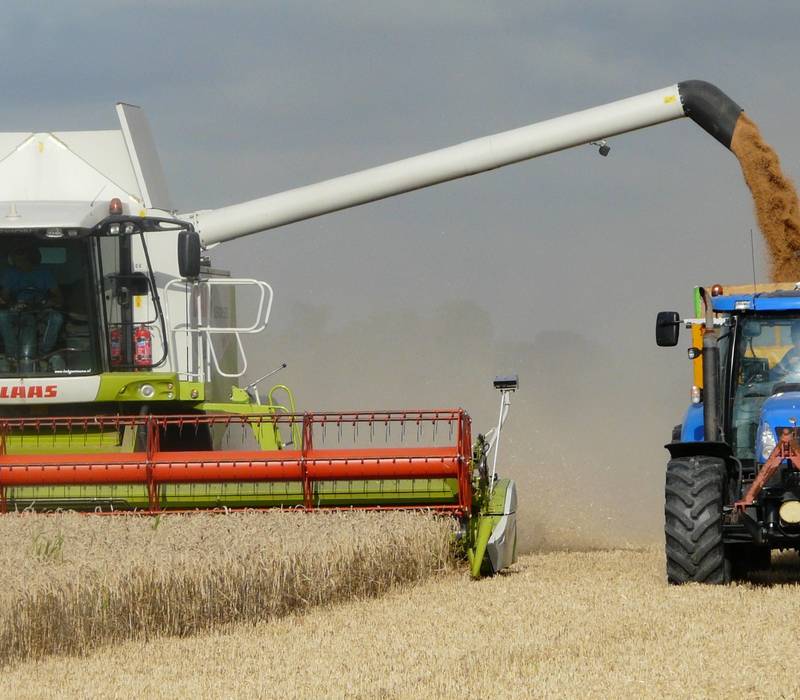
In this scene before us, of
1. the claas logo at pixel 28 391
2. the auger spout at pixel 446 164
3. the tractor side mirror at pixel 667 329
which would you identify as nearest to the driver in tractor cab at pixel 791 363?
the tractor side mirror at pixel 667 329

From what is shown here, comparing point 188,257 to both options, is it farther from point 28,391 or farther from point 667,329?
point 667,329

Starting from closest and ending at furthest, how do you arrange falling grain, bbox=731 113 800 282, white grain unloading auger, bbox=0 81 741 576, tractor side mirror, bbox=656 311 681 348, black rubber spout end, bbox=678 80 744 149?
tractor side mirror, bbox=656 311 681 348 < white grain unloading auger, bbox=0 81 741 576 < falling grain, bbox=731 113 800 282 < black rubber spout end, bbox=678 80 744 149

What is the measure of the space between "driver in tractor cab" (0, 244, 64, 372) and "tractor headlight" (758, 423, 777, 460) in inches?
149

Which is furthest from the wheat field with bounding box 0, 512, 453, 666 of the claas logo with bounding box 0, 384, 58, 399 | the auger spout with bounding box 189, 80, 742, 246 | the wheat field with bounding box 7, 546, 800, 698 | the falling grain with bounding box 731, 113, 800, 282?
the auger spout with bounding box 189, 80, 742, 246

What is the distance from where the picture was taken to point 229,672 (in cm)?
516

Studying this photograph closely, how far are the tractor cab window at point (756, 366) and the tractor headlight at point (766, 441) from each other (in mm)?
300

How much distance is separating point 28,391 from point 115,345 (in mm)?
580

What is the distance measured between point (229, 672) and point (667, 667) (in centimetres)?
151

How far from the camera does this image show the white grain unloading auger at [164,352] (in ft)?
24.4

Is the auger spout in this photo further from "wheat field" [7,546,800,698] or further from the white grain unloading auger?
"wheat field" [7,546,800,698]

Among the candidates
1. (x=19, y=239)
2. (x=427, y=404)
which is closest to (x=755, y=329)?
(x=19, y=239)

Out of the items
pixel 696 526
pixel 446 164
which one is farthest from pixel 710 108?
pixel 696 526

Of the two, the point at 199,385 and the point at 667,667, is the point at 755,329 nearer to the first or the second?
the point at 667,667

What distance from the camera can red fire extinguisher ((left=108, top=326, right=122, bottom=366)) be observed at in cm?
831
